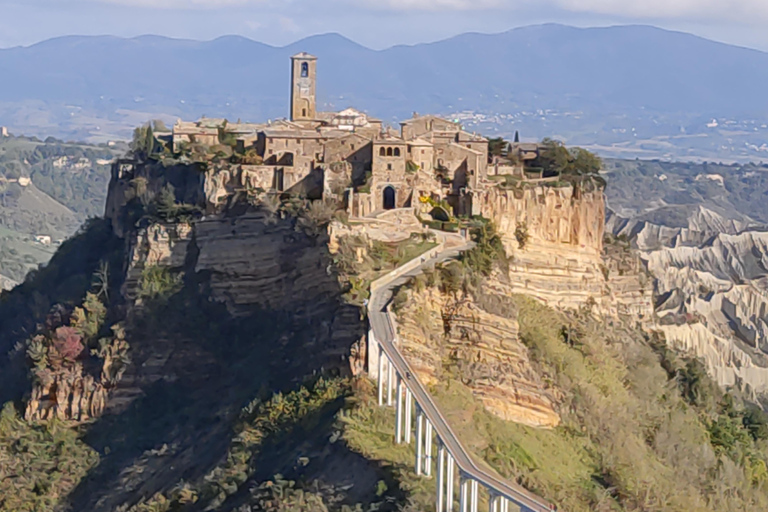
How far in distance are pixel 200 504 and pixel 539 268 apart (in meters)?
16.1

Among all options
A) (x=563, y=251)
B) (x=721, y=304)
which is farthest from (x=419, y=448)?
(x=721, y=304)

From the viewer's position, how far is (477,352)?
2955 cm

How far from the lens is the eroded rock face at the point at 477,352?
28094 millimetres

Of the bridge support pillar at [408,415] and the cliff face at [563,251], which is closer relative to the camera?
the bridge support pillar at [408,415]

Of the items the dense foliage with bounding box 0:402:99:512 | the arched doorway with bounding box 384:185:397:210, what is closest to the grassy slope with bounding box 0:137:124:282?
the dense foliage with bounding box 0:402:99:512

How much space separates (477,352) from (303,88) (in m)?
20.9

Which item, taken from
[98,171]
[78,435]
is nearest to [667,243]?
[98,171]

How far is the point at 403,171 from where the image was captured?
3759 centimetres

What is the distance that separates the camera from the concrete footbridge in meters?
20.6

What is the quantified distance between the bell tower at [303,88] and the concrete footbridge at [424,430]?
1890 centimetres

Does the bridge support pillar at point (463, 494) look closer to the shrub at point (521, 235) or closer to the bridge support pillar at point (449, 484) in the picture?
the bridge support pillar at point (449, 484)

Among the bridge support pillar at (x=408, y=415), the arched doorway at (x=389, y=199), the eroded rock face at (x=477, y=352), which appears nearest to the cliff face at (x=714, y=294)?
the arched doorway at (x=389, y=199)

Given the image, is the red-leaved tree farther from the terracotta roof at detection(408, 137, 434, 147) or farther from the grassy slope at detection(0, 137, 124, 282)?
the grassy slope at detection(0, 137, 124, 282)

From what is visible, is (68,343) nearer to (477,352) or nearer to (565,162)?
(477,352)
